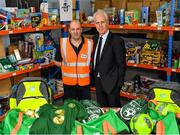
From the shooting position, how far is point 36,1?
433cm

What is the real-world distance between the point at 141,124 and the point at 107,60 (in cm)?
126

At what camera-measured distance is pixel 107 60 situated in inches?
112

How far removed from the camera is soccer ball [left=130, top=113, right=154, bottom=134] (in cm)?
167

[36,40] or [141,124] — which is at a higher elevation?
[36,40]

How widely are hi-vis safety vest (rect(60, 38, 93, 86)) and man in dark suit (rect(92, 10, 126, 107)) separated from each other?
0.12 m

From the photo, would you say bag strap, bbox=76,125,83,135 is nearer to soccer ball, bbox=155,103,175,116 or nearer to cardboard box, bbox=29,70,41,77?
soccer ball, bbox=155,103,175,116

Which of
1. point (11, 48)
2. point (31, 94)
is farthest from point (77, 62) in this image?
point (11, 48)

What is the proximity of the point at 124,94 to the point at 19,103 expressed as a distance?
2.42 meters

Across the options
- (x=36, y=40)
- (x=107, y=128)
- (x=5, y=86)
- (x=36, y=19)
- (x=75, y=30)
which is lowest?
(x=5, y=86)

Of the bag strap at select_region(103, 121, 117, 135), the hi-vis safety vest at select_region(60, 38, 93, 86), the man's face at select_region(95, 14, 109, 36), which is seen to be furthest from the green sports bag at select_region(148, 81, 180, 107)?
the hi-vis safety vest at select_region(60, 38, 93, 86)

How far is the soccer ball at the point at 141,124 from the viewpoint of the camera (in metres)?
1.67

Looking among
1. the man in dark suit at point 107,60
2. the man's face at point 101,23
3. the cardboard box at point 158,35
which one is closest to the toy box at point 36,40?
the man in dark suit at point 107,60

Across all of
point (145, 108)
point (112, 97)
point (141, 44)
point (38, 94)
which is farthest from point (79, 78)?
point (141, 44)

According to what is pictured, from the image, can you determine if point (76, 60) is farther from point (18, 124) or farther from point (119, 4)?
point (119, 4)
